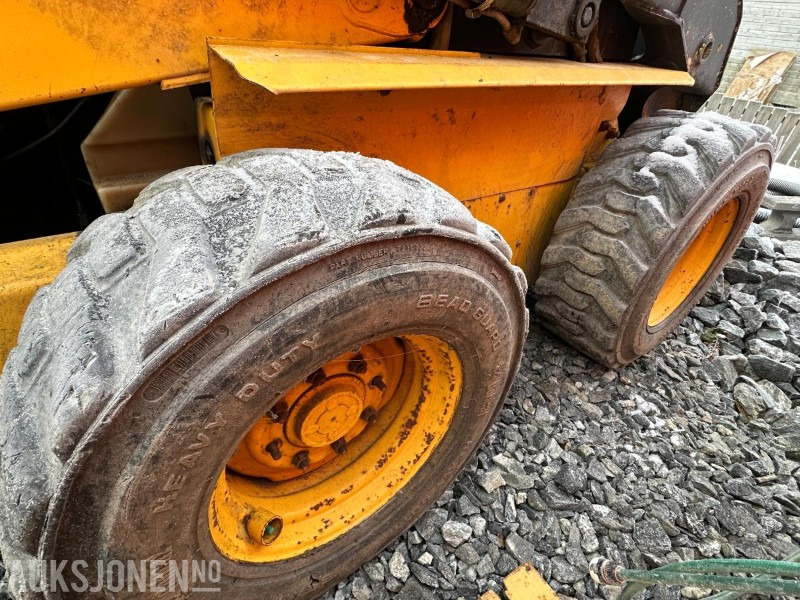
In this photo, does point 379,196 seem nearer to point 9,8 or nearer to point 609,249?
point 9,8

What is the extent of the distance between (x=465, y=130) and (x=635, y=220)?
74 centimetres

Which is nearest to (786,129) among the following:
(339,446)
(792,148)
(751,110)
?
(792,148)

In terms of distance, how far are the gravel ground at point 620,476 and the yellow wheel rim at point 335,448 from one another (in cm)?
27

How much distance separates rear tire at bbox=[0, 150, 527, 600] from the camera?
33.0 inches

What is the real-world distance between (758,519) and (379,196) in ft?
6.22

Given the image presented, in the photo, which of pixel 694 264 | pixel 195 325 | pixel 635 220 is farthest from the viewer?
pixel 694 264

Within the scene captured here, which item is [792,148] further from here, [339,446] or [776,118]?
[339,446]

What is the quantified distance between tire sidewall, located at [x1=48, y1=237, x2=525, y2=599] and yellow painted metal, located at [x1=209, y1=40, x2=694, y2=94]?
363 millimetres

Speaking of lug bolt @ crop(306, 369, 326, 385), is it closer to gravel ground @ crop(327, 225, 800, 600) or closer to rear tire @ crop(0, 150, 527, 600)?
rear tire @ crop(0, 150, 527, 600)

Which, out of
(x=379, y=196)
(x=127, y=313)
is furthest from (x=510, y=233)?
(x=127, y=313)

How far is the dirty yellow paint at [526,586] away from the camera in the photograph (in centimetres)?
155

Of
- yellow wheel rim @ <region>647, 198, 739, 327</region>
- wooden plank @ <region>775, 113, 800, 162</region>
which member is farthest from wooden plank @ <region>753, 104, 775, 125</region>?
yellow wheel rim @ <region>647, 198, 739, 327</region>

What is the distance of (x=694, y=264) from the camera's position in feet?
8.59

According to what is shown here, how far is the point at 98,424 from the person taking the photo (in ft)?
2.65
